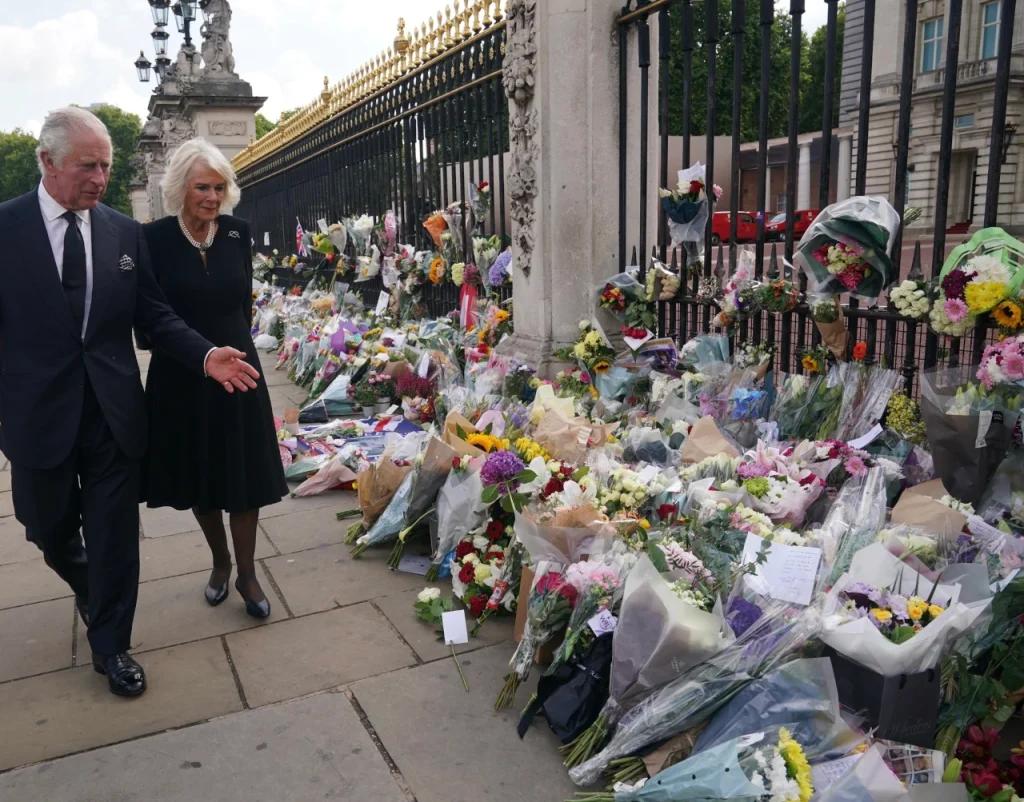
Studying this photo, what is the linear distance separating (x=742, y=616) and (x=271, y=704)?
158 centimetres

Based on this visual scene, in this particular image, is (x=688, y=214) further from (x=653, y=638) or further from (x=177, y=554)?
(x=177, y=554)

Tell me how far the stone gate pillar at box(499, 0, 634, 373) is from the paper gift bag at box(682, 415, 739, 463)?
1923 millimetres

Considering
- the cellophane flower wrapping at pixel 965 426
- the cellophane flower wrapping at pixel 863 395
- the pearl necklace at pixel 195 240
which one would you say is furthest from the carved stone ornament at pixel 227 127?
the cellophane flower wrapping at pixel 965 426

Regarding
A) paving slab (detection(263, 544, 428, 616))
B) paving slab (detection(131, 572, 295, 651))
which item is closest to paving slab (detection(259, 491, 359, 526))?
paving slab (detection(263, 544, 428, 616))

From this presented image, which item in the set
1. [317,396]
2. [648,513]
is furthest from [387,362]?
[648,513]

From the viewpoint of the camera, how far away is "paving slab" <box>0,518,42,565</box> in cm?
442

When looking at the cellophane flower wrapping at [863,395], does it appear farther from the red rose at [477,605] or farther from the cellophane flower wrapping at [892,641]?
the red rose at [477,605]

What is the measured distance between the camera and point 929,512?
2936 mm

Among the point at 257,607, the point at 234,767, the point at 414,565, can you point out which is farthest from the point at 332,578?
the point at 234,767

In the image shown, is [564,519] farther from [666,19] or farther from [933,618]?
[666,19]

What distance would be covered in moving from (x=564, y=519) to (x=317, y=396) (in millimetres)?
5218

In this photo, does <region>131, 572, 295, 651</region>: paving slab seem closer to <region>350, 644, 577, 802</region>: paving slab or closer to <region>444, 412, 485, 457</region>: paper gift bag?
<region>350, 644, 577, 802</region>: paving slab

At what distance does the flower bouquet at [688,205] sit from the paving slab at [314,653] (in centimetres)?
273

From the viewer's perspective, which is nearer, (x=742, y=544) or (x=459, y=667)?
(x=742, y=544)
